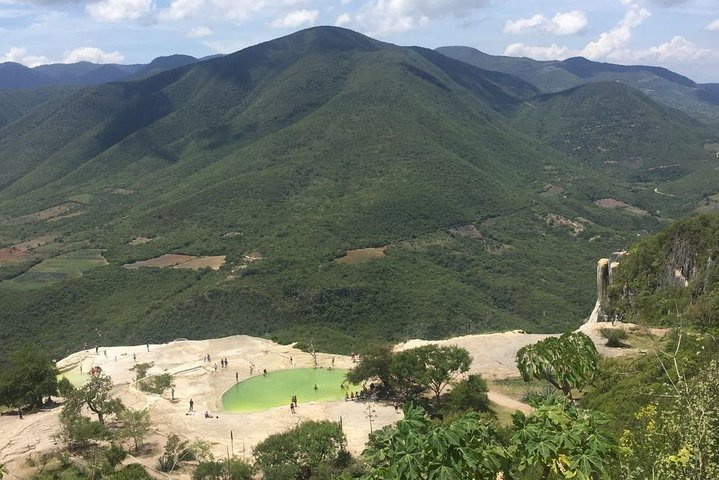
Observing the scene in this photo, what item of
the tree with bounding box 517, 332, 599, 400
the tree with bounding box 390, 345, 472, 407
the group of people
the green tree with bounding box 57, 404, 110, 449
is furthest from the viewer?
the group of people

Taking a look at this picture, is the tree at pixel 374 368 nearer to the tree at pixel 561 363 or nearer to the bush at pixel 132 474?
the bush at pixel 132 474

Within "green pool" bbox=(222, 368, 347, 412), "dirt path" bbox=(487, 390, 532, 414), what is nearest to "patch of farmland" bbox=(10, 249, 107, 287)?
"green pool" bbox=(222, 368, 347, 412)

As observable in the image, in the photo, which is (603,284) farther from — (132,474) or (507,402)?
(132,474)

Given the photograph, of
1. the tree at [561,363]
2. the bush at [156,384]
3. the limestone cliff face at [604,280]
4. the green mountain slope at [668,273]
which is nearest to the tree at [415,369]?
the tree at [561,363]

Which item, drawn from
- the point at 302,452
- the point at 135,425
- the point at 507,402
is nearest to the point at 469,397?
the point at 507,402

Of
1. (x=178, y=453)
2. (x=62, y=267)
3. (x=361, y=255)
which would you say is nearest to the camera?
(x=178, y=453)

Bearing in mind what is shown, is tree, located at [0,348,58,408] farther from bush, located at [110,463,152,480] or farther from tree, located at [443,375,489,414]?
tree, located at [443,375,489,414]

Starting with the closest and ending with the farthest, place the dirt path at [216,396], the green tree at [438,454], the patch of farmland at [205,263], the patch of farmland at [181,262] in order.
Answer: the green tree at [438,454] → the dirt path at [216,396] → the patch of farmland at [205,263] → the patch of farmland at [181,262]
